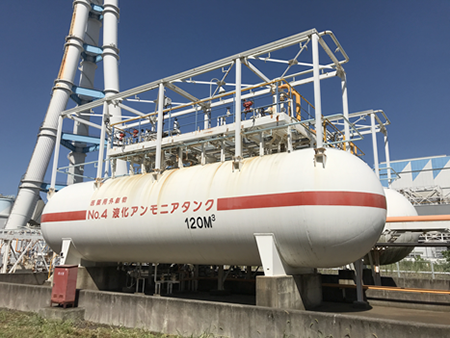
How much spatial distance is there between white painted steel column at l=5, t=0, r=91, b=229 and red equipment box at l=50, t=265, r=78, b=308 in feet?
76.5

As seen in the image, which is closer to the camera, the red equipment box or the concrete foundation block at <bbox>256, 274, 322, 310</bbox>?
the concrete foundation block at <bbox>256, 274, 322, 310</bbox>

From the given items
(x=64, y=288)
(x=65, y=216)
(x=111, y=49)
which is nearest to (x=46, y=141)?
(x=111, y=49)

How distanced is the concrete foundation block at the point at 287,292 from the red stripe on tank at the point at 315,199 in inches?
81.9

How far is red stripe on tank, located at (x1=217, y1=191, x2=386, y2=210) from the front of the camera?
9391mm

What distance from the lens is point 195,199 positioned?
455 inches

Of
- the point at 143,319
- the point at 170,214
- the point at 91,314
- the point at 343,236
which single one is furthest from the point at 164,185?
the point at 343,236

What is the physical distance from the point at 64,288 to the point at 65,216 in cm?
351

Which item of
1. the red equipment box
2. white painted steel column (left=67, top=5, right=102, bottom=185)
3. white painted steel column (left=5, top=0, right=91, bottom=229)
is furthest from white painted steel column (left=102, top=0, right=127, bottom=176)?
the red equipment box

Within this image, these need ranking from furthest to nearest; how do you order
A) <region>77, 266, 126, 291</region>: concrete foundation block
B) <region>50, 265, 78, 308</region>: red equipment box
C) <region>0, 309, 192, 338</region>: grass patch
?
<region>77, 266, 126, 291</region>: concrete foundation block → <region>50, 265, 78, 308</region>: red equipment box → <region>0, 309, 192, 338</region>: grass patch

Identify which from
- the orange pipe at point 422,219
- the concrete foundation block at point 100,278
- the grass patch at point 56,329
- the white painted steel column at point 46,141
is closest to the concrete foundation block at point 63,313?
the grass patch at point 56,329

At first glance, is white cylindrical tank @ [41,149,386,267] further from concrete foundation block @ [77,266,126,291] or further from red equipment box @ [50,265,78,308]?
concrete foundation block @ [77,266,126,291]

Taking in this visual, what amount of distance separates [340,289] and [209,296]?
552 cm

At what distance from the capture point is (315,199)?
942cm

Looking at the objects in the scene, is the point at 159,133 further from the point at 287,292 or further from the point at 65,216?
the point at 287,292
